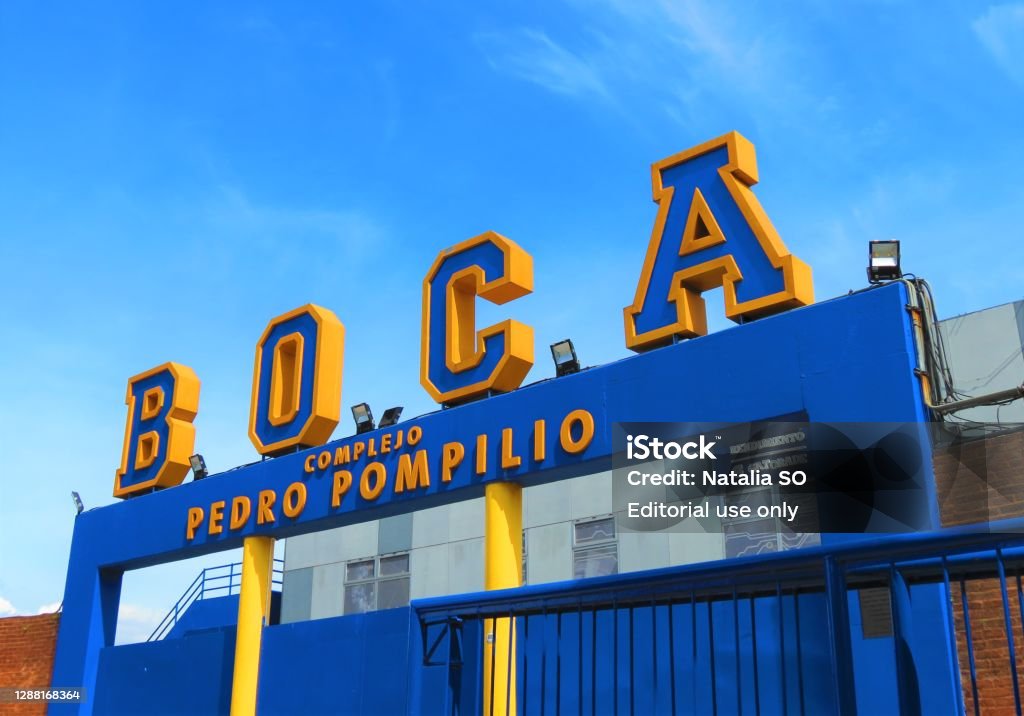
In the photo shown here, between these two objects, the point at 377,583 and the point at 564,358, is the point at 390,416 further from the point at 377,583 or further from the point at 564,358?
the point at 377,583

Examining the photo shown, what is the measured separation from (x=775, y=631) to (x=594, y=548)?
554 inches

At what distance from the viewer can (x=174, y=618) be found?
69.4ft

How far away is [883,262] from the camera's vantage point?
28.3ft

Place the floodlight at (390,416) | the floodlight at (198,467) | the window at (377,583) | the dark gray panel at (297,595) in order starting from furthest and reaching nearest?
the dark gray panel at (297,595)
the window at (377,583)
the floodlight at (198,467)
the floodlight at (390,416)

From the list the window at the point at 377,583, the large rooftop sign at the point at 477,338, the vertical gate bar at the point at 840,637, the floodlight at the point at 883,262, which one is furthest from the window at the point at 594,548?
the vertical gate bar at the point at 840,637

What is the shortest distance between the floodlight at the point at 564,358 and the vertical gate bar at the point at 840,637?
5.69 metres

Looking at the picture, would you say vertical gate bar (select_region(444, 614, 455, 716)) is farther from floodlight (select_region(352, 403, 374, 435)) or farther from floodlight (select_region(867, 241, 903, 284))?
floodlight (select_region(352, 403, 374, 435))

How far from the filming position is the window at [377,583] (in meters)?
25.5

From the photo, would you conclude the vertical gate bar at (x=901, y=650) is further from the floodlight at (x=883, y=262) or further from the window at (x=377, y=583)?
the window at (x=377, y=583)

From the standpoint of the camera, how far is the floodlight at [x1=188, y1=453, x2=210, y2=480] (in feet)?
47.2

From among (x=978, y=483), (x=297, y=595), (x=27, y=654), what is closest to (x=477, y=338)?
(x=978, y=483)

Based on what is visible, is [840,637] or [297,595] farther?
[297,595]

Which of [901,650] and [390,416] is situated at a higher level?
[390,416]

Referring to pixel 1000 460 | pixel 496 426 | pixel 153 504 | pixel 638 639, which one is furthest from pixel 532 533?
pixel 1000 460
